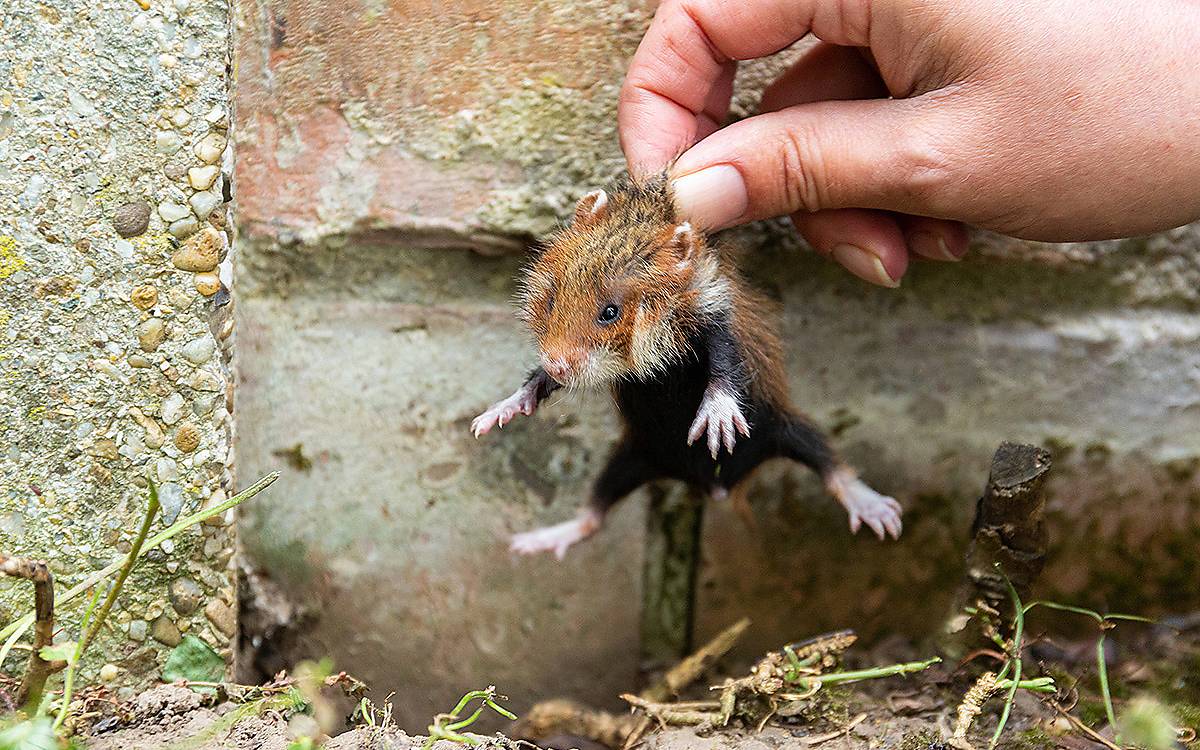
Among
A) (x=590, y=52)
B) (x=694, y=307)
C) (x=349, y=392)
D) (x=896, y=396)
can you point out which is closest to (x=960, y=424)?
(x=896, y=396)

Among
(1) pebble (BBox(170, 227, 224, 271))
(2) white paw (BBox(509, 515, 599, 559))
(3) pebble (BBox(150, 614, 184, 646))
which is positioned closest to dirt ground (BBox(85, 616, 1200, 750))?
(3) pebble (BBox(150, 614, 184, 646))

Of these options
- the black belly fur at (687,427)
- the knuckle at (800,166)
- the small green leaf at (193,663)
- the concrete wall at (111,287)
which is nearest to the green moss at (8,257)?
the concrete wall at (111,287)

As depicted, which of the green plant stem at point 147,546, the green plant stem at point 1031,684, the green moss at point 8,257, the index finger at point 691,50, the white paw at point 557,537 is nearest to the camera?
the green plant stem at point 147,546

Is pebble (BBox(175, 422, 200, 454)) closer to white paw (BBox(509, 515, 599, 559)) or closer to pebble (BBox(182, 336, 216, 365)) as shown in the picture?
pebble (BBox(182, 336, 216, 365))

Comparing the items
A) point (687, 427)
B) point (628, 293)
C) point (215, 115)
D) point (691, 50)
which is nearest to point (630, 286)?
point (628, 293)

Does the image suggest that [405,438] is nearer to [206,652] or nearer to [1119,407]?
[206,652]

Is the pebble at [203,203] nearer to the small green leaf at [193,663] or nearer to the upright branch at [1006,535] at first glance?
the small green leaf at [193,663]

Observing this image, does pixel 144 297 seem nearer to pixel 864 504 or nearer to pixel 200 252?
pixel 200 252
